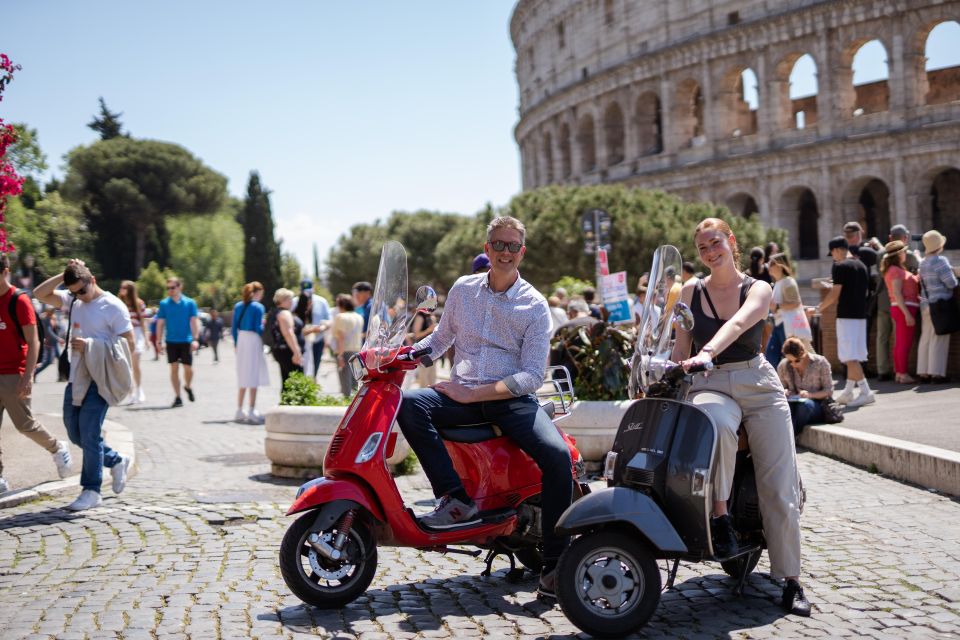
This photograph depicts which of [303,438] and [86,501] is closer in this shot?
[86,501]

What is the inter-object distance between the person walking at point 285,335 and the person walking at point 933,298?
7189 millimetres

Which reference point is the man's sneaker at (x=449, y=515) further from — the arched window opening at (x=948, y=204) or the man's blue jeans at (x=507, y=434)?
the arched window opening at (x=948, y=204)

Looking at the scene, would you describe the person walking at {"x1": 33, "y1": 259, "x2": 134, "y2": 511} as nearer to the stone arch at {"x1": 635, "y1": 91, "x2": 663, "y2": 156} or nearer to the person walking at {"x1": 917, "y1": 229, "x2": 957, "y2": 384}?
the person walking at {"x1": 917, "y1": 229, "x2": 957, "y2": 384}

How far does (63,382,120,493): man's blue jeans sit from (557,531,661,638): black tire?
4301mm

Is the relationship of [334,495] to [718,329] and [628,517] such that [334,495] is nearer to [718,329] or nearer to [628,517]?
[628,517]

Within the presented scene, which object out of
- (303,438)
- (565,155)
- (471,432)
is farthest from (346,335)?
(565,155)

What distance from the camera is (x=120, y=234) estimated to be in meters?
88.6

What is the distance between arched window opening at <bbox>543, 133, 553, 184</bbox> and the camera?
55.7m

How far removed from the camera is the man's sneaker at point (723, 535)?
4.56 meters

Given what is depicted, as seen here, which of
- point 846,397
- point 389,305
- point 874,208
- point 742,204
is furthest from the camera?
point 742,204

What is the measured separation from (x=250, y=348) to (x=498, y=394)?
920 centimetres

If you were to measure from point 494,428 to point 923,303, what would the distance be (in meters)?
9.01

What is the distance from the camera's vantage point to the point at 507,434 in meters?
5.00

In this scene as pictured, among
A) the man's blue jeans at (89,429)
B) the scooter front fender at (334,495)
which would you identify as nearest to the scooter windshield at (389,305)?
the scooter front fender at (334,495)
